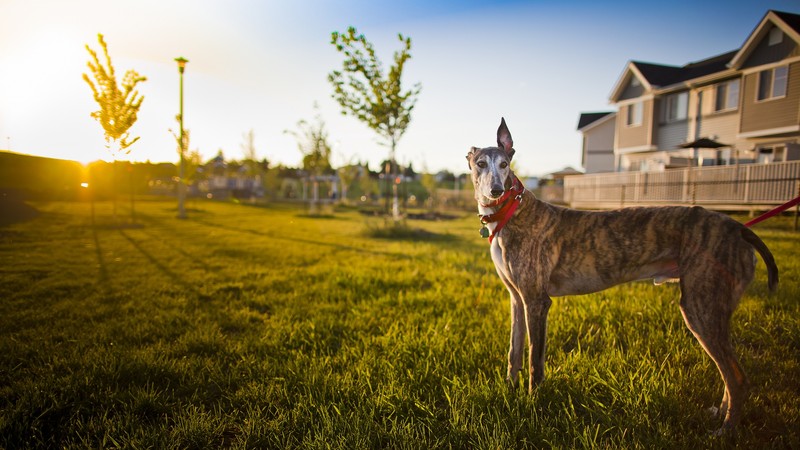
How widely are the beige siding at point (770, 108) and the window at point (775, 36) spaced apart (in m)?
1.40

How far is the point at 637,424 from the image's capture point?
256 cm

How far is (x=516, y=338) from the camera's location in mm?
3250

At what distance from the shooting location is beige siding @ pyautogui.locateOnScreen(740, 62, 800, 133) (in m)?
15.8

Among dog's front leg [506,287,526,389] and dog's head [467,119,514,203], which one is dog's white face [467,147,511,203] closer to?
dog's head [467,119,514,203]

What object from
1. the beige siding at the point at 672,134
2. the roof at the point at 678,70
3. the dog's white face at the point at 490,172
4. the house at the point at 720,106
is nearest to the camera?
the dog's white face at the point at 490,172

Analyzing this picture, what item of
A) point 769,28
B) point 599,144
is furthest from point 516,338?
point 599,144

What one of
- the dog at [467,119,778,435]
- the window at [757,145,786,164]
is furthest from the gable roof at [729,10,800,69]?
the dog at [467,119,778,435]

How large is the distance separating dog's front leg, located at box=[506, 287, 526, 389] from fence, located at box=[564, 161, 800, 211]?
13.9m

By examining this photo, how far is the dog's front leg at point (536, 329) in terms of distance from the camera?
2.90 meters

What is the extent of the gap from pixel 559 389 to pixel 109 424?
3.57 m

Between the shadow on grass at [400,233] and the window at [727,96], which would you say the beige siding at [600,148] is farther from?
the shadow on grass at [400,233]

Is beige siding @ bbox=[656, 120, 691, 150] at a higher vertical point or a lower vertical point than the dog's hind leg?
higher

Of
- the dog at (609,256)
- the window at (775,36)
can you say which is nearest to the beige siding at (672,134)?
the window at (775,36)

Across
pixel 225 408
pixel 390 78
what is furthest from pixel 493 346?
pixel 390 78
